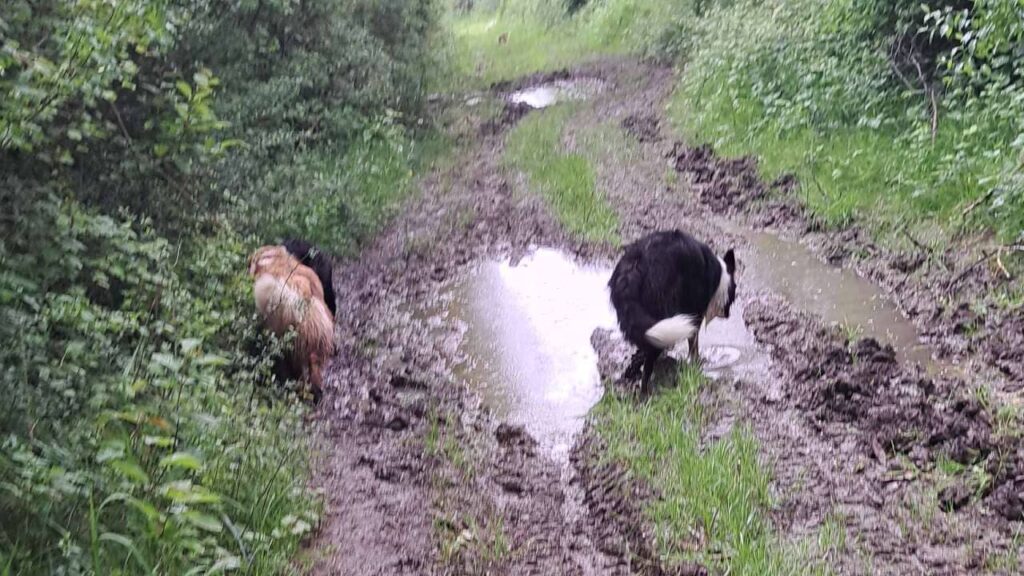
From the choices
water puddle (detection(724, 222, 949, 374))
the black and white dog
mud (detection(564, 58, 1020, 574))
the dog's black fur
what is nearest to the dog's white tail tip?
the black and white dog

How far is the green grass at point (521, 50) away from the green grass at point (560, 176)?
205 inches

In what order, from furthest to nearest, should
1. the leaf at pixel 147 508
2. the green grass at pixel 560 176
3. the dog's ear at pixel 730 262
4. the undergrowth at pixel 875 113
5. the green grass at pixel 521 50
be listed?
the green grass at pixel 521 50
the green grass at pixel 560 176
the undergrowth at pixel 875 113
the dog's ear at pixel 730 262
the leaf at pixel 147 508

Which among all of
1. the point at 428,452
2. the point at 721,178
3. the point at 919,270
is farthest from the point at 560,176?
the point at 428,452

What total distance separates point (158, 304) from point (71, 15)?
155cm

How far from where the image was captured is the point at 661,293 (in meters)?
5.55

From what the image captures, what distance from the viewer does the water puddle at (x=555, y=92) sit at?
49.5 feet

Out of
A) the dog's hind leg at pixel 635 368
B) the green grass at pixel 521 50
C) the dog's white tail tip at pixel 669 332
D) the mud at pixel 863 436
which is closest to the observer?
the mud at pixel 863 436

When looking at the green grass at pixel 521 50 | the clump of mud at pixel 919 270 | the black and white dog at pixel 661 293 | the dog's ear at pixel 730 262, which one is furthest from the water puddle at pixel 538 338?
the green grass at pixel 521 50

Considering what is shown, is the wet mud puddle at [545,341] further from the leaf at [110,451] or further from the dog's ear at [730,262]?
the leaf at [110,451]

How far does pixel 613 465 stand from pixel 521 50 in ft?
58.6

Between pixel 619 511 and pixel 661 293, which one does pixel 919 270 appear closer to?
pixel 661 293

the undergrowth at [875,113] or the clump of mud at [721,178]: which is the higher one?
the undergrowth at [875,113]

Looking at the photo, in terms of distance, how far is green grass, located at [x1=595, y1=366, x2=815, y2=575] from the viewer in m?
3.67

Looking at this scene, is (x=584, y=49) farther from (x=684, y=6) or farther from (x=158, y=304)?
(x=158, y=304)
